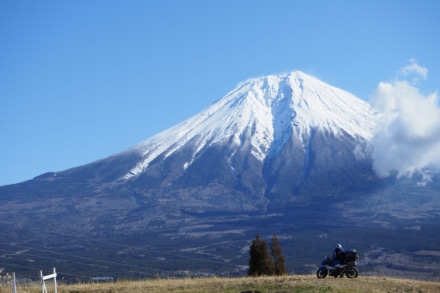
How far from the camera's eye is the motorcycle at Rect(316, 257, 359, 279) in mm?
23431

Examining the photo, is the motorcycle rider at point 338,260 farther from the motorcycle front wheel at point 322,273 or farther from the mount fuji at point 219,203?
the mount fuji at point 219,203

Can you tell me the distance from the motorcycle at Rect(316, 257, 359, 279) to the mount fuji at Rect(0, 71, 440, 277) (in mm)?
54870

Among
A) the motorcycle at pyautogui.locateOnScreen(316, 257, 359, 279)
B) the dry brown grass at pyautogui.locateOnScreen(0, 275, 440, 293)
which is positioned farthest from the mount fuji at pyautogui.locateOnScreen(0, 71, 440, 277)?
the dry brown grass at pyautogui.locateOnScreen(0, 275, 440, 293)

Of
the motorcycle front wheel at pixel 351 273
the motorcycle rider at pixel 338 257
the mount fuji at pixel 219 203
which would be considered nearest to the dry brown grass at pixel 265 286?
the motorcycle front wheel at pixel 351 273

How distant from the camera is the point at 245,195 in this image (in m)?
167

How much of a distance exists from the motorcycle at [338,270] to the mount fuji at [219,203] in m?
54.9

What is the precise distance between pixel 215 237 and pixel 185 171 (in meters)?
59.3

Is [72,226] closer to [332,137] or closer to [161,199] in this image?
[161,199]

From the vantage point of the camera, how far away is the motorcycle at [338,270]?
2343cm

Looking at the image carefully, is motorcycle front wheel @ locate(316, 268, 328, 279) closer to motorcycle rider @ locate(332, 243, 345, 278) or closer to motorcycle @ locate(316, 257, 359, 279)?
motorcycle @ locate(316, 257, 359, 279)

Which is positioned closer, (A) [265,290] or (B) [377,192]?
(A) [265,290]

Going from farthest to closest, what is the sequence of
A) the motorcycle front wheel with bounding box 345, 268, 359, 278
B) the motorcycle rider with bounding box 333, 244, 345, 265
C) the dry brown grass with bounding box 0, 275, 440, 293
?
the motorcycle rider with bounding box 333, 244, 345, 265, the motorcycle front wheel with bounding box 345, 268, 359, 278, the dry brown grass with bounding box 0, 275, 440, 293

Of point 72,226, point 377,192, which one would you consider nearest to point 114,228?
point 72,226

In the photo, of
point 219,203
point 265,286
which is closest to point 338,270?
point 265,286
